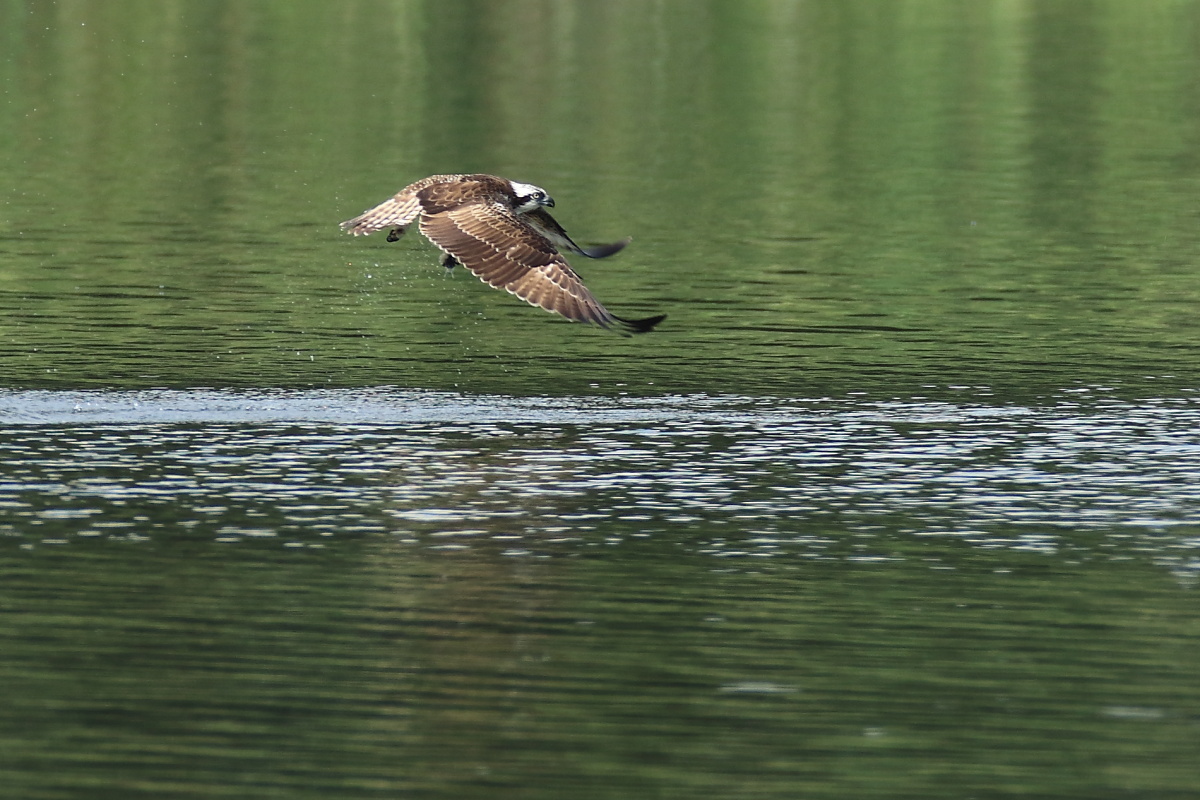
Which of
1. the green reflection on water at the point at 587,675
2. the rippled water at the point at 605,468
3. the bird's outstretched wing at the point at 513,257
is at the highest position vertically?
the bird's outstretched wing at the point at 513,257

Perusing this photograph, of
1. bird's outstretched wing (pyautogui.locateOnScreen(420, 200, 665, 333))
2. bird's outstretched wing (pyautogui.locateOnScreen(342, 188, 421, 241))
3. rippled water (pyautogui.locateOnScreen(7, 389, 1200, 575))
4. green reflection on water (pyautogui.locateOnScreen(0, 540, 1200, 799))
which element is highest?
bird's outstretched wing (pyautogui.locateOnScreen(342, 188, 421, 241))

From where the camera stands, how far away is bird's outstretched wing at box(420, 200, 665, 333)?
19906mm

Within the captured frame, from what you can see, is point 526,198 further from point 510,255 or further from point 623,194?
point 623,194

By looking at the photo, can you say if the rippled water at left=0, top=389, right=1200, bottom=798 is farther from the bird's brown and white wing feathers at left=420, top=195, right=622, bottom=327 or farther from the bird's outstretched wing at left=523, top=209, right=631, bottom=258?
the bird's outstretched wing at left=523, top=209, right=631, bottom=258

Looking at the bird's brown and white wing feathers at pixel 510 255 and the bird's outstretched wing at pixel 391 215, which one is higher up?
the bird's outstretched wing at pixel 391 215

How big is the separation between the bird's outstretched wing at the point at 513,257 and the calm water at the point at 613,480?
1.36 metres

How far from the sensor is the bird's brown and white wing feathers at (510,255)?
20.0 metres

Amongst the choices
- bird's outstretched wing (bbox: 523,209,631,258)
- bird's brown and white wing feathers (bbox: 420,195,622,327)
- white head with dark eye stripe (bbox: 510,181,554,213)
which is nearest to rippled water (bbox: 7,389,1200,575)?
bird's brown and white wing feathers (bbox: 420,195,622,327)

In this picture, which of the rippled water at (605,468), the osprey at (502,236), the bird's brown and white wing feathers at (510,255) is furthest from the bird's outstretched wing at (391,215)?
the rippled water at (605,468)

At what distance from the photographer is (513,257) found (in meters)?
20.5

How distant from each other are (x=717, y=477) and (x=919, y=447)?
7.31 ft

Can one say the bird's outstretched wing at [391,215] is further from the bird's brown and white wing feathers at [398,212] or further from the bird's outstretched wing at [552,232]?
the bird's outstretched wing at [552,232]

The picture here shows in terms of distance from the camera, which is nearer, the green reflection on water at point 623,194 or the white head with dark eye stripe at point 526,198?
the white head with dark eye stripe at point 526,198

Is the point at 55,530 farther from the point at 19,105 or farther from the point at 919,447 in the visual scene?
the point at 19,105
